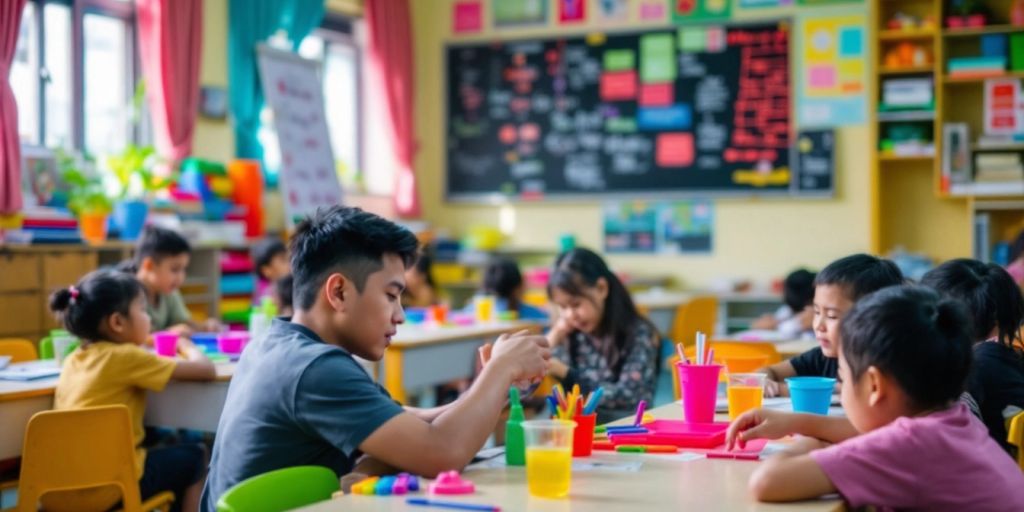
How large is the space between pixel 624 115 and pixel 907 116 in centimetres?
196

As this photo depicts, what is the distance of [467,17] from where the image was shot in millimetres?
8961

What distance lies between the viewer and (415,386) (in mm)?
4695

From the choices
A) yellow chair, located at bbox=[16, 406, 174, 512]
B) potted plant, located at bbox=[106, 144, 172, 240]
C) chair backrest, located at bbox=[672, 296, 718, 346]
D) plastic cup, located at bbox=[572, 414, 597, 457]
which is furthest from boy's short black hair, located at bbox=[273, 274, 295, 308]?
plastic cup, located at bbox=[572, 414, 597, 457]

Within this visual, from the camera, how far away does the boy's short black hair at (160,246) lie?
4809mm

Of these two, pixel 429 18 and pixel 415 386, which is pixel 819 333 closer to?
pixel 415 386

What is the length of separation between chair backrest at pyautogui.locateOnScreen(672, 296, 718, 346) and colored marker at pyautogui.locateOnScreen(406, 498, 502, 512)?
4411 millimetres

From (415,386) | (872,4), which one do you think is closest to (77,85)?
(415,386)

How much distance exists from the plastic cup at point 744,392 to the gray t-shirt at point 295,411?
74 cm

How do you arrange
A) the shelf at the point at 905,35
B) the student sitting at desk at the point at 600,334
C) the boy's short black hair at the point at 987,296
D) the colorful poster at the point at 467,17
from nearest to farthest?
the boy's short black hair at the point at 987,296
the student sitting at desk at the point at 600,334
the shelf at the point at 905,35
the colorful poster at the point at 467,17

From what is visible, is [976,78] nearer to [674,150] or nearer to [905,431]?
[674,150]

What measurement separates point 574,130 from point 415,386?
4248 millimetres

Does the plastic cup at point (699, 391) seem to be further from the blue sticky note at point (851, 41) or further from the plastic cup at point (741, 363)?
the blue sticky note at point (851, 41)

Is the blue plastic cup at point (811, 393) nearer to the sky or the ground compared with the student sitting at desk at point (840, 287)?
nearer to the ground

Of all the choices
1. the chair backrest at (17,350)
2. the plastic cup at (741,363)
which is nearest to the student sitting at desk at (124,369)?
the chair backrest at (17,350)
